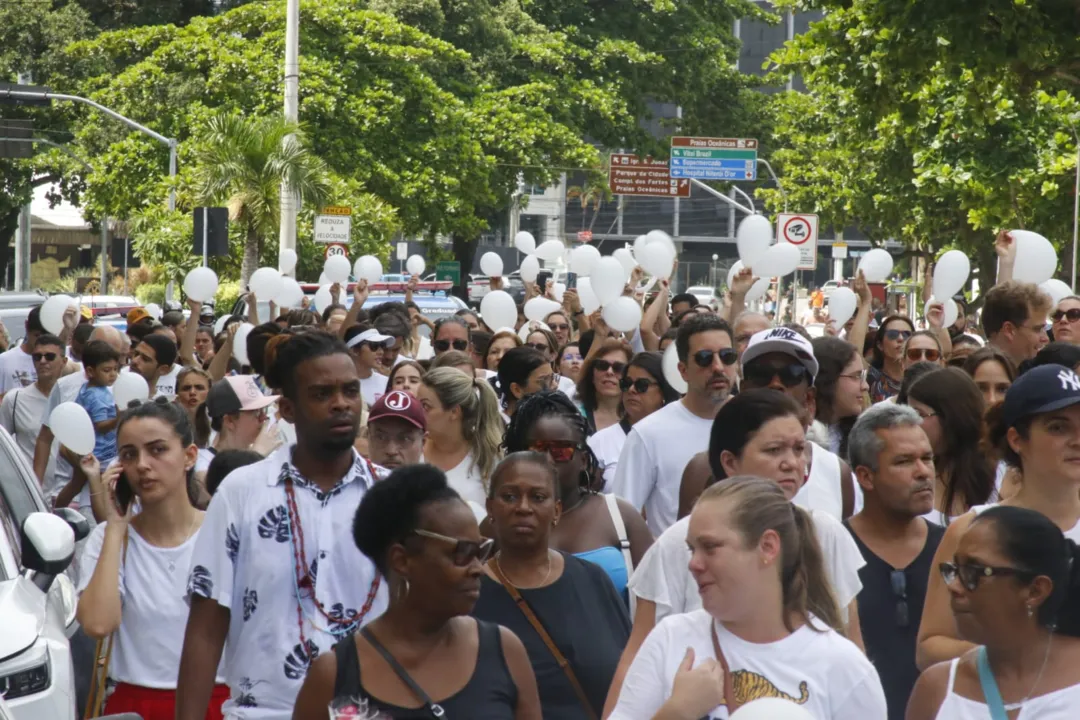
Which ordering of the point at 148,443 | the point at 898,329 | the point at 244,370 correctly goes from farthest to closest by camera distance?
the point at 244,370 → the point at 898,329 → the point at 148,443

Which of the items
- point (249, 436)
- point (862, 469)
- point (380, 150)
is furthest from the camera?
point (380, 150)

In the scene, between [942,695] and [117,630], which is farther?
[117,630]

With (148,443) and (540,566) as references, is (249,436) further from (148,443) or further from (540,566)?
(540,566)

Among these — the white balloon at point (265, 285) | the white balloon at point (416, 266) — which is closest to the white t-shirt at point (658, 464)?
the white balloon at point (265, 285)

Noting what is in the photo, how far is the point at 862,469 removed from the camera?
16.0 feet

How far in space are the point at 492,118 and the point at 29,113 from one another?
14.9m

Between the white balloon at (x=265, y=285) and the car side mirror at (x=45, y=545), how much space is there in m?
8.71

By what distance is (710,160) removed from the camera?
35.6 metres

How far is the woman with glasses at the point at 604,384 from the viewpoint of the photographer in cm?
829

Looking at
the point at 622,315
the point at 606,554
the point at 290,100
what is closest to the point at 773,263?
the point at 622,315

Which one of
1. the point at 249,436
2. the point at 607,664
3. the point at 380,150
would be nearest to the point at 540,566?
the point at 607,664

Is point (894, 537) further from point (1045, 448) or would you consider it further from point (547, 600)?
point (547, 600)

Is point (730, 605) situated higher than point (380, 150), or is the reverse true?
point (380, 150)

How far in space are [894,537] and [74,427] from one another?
396 cm
